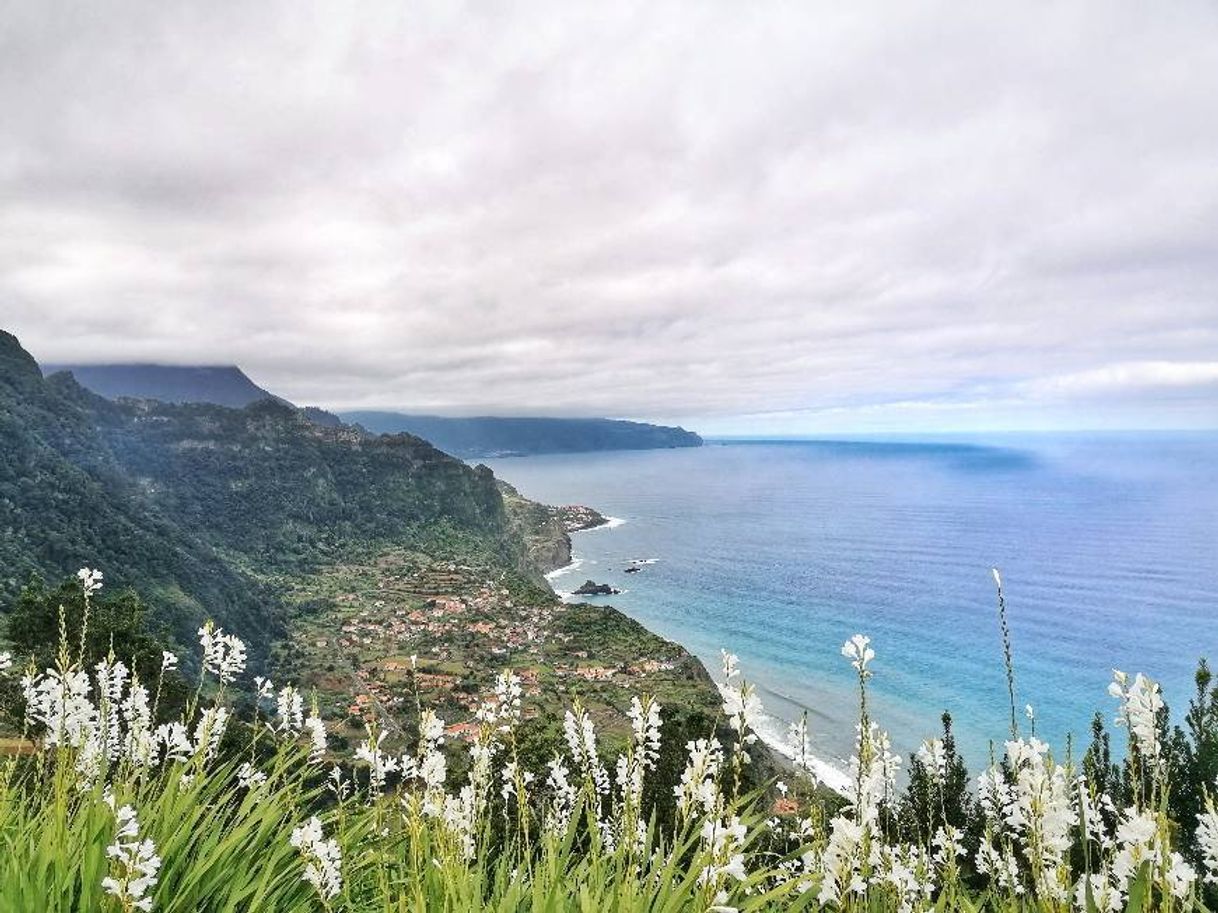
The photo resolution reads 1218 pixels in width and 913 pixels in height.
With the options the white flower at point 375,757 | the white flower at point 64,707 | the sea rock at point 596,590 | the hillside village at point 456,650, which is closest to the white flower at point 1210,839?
the white flower at point 375,757

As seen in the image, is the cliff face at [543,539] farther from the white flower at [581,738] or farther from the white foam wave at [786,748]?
the white flower at [581,738]

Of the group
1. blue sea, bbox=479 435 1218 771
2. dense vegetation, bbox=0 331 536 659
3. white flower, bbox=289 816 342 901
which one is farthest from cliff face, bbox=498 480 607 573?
white flower, bbox=289 816 342 901

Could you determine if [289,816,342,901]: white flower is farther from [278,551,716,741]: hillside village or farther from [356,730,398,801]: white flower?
[278,551,716,741]: hillside village

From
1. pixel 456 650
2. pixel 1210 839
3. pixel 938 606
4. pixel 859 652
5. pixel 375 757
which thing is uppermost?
pixel 859 652

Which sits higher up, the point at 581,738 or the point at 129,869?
the point at 129,869

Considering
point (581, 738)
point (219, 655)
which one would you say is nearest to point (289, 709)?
point (219, 655)

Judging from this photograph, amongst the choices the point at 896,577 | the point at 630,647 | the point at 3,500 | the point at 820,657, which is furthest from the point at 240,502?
the point at 896,577

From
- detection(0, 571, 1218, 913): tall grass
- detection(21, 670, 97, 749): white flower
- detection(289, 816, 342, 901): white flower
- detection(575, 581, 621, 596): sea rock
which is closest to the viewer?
detection(0, 571, 1218, 913): tall grass

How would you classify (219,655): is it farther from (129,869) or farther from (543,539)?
(543,539)

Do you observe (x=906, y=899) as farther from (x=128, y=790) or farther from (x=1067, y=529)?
(x=1067, y=529)

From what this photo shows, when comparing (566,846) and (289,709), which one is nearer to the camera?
(566,846)

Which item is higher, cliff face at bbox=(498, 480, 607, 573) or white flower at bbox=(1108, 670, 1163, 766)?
white flower at bbox=(1108, 670, 1163, 766)
